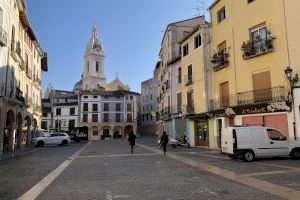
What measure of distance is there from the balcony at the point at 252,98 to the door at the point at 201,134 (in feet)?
11.1

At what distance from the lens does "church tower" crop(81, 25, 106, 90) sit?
307 feet

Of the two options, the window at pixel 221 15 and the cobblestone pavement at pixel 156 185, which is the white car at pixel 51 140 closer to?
the window at pixel 221 15

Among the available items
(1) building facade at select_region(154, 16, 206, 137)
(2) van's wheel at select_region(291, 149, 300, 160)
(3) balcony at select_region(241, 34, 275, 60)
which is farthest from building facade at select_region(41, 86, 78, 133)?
(2) van's wheel at select_region(291, 149, 300, 160)

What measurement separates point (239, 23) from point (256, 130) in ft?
38.6

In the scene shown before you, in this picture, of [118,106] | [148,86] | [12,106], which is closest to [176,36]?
[12,106]

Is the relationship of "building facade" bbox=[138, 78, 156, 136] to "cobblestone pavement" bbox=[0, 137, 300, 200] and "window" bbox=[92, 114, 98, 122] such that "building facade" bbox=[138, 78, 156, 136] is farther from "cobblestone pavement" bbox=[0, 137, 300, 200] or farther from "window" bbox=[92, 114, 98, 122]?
"cobblestone pavement" bbox=[0, 137, 300, 200]

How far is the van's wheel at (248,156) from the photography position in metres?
17.4

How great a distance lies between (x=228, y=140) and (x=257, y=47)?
9.35 m

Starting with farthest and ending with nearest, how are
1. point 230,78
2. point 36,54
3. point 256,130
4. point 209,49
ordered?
point 36,54 < point 209,49 < point 230,78 < point 256,130

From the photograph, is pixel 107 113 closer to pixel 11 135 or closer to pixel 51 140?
pixel 51 140

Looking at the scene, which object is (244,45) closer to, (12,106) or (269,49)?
(269,49)

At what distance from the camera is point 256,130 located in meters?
17.8

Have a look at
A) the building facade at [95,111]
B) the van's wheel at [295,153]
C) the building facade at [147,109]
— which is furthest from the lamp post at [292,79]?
the building facade at [147,109]

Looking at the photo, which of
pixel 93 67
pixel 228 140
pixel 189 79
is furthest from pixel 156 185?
pixel 93 67
